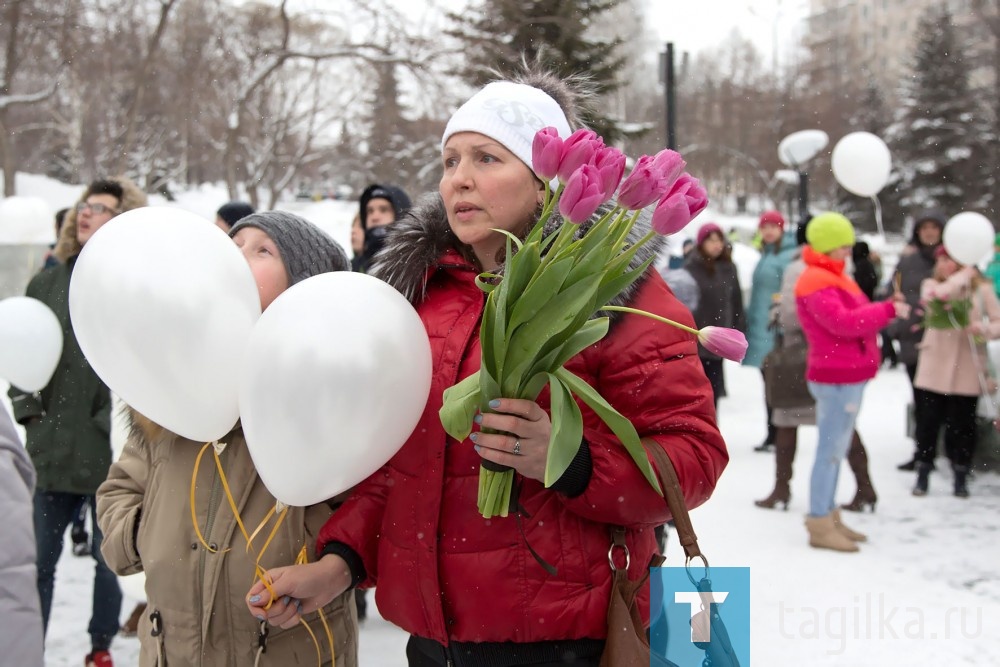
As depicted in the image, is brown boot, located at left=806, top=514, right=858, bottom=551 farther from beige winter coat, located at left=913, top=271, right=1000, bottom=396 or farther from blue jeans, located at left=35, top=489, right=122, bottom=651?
blue jeans, located at left=35, top=489, right=122, bottom=651

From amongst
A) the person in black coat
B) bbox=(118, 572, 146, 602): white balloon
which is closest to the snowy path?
bbox=(118, 572, 146, 602): white balloon

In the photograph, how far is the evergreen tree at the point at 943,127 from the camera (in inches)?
1118

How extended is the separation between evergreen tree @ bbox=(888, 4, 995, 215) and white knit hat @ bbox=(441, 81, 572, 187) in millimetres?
30076

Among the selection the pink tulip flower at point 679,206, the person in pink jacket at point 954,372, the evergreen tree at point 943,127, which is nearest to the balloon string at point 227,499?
the pink tulip flower at point 679,206

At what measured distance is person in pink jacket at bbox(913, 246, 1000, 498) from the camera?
6164 millimetres

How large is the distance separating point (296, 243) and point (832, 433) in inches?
168

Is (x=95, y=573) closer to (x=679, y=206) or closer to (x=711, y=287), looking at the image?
(x=679, y=206)

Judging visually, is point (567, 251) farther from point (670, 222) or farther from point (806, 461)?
point (806, 461)

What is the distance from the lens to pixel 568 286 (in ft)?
4.41

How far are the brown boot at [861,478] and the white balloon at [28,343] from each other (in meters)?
5.23

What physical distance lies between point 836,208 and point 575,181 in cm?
3373

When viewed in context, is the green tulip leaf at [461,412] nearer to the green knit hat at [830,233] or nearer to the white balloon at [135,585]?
the white balloon at [135,585]

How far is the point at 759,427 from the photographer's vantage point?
8.90m

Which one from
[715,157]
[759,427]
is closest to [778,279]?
[759,427]
